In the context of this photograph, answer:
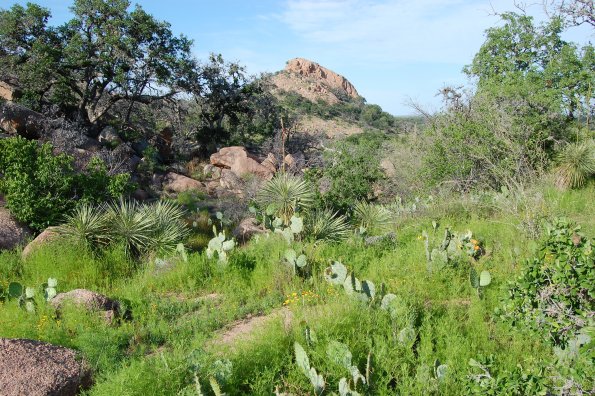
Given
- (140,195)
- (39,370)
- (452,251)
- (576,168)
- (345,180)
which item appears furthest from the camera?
(140,195)

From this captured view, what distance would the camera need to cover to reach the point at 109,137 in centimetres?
2256

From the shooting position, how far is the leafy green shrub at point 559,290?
12.2ft

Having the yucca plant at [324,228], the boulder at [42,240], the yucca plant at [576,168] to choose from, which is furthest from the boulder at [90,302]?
the yucca plant at [576,168]

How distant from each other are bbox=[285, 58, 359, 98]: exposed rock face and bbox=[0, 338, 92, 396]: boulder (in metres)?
66.5

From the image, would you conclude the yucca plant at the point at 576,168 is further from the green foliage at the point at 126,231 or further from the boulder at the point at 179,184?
the boulder at the point at 179,184

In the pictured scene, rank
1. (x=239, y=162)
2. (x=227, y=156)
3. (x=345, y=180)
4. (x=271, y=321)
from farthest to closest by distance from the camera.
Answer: (x=227, y=156)
(x=239, y=162)
(x=345, y=180)
(x=271, y=321)

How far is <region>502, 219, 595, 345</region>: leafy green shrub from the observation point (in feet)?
12.2

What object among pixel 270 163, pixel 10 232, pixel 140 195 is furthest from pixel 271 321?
pixel 270 163

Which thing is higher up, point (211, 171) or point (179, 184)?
point (211, 171)

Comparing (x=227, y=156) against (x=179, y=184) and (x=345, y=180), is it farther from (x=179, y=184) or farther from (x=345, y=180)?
(x=345, y=180)

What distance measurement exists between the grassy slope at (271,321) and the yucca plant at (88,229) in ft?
1.09

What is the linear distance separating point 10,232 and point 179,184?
9.97 metres

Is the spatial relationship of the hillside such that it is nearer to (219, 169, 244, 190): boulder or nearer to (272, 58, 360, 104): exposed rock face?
(219, 169, 244, 190): boulder

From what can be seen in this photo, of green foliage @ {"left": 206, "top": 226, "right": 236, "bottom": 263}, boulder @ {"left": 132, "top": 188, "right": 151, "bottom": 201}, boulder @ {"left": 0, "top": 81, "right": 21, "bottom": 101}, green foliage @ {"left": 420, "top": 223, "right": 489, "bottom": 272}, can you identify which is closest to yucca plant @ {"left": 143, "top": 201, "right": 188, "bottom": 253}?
green foliage @ {"left": 206, "top": 226, "right": 236, "bottom": 263}
